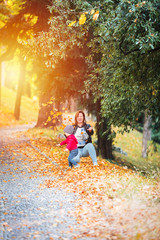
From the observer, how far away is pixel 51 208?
4.80 m

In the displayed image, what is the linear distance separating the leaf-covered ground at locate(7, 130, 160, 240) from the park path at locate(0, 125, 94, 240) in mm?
184

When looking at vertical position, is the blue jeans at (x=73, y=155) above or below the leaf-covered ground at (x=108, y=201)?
above

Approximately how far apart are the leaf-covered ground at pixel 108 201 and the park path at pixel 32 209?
184mm

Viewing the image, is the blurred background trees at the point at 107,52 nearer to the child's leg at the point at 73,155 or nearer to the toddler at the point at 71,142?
the toddler at the point at 71,142

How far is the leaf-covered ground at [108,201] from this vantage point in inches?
148

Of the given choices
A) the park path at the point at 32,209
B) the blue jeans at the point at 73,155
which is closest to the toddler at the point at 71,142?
the blue jeans at the point at 73,155

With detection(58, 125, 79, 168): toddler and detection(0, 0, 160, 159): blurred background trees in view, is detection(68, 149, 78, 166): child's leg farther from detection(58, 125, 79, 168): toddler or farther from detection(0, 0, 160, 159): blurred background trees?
detection(0, 0, 160, 159): blurred background trees

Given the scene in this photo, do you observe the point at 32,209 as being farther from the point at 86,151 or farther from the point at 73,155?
the point at 86,151

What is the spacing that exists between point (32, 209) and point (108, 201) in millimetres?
1391

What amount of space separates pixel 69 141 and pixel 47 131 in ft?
24.7

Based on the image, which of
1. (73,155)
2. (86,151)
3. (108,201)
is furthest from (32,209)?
(86,151)

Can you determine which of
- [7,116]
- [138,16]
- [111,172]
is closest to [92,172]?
[111,172]

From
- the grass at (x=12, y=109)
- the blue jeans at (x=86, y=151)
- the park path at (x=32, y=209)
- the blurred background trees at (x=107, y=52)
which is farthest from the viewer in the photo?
the grass at (x=12, y=109)

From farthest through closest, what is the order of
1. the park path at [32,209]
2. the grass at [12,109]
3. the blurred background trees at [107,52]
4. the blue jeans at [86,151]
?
the grass at [12,109], the blue jeans at [86,151], the blurred background trees at [107,52], the park path at [32,209]
